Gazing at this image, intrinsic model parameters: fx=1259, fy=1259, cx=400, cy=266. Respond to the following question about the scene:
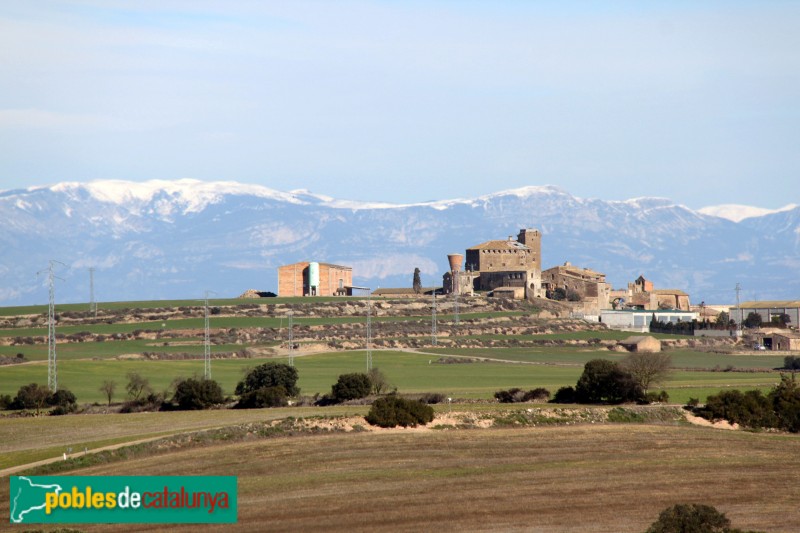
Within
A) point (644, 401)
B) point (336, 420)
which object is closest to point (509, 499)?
point (336, 420)

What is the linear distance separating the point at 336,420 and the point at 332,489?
52.6ft

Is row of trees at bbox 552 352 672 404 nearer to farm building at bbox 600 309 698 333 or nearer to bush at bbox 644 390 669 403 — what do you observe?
bush at bbox 644 390 669 403

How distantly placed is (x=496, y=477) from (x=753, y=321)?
135 metres

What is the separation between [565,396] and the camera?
244ft

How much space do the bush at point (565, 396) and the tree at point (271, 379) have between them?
55.0 feet

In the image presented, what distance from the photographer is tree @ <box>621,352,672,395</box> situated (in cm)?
7726

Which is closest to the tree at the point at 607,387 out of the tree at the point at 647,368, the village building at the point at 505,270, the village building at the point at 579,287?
the tree at the point at 647,368

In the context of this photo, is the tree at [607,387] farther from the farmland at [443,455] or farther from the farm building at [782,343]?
the farm building at [782,343]

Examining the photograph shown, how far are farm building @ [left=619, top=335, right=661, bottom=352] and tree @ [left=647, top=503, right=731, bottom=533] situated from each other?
93.2 metres

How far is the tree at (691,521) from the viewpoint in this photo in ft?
115

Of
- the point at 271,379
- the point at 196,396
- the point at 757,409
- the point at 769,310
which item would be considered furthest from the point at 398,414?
the point at 769,310

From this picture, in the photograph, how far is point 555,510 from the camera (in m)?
41.0

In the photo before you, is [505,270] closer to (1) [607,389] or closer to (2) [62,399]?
(1) [607,389]

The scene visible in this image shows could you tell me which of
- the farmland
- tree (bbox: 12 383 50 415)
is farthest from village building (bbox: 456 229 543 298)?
tree (bbox: 12 383 50 415)
